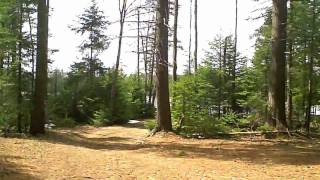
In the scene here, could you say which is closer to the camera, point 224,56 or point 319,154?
point 319,154

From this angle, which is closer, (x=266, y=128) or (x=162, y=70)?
(x=266, y=128)

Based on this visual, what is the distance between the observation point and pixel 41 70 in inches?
640

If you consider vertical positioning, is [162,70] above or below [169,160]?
above

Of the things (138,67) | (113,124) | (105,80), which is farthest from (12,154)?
(138,67)

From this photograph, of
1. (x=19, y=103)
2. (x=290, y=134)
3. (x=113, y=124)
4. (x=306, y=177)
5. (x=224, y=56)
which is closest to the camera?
(x=306, y=177)

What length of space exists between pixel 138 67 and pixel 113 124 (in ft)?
63.9

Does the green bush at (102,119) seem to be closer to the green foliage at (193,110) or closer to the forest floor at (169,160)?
the green foliage at (193,110)

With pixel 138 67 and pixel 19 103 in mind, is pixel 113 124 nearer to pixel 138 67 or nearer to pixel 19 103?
pixel 19 103

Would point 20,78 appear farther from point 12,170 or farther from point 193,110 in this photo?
point 12,170

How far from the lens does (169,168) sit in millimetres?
9375

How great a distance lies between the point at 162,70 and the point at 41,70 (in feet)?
14.7

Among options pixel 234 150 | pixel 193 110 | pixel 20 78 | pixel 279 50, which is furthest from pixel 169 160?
pixel 20 78

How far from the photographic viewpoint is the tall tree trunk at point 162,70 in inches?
623

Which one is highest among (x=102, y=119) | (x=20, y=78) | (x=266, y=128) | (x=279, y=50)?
(x=279, y=50)
